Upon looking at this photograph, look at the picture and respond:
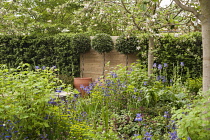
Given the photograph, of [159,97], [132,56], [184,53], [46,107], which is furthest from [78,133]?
[132,56]

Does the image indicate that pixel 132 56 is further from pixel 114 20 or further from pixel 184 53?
pixel 114 20

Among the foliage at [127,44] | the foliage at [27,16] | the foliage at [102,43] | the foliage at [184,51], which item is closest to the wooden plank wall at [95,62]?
the foliage at [102,43]

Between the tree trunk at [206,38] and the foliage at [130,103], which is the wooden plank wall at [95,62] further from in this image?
A: the tree trunk at [206,38]

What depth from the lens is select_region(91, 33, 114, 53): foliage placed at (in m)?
8.25

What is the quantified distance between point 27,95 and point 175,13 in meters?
3.52

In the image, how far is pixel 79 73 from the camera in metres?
9.45

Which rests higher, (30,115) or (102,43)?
(102,43)

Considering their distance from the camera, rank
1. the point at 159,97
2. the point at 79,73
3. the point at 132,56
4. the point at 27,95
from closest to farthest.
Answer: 1. the point at 27,95
2. the point at 159,97
3. the point at 132,56
4. the point at 79,73

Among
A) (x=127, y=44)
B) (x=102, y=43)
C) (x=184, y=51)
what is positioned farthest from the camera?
(x=102, y=43)

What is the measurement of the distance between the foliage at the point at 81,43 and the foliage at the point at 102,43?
463 mm

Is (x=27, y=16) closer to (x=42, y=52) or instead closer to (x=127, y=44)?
(x=42, y=52)

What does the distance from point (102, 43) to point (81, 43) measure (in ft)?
3.11

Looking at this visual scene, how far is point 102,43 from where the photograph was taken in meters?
8.23

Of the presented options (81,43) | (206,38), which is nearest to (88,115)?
(206,38)
